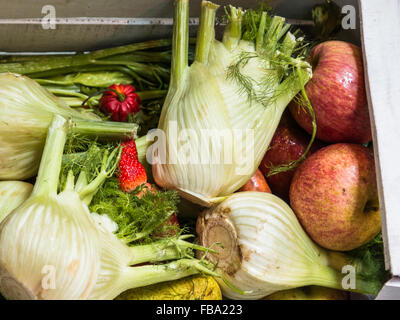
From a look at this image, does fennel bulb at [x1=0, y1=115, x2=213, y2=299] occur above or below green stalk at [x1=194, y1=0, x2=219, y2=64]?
below

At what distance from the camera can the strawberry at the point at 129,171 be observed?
4.70 feet

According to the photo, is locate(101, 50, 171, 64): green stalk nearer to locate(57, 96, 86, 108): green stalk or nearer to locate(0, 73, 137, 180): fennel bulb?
locate(57, 96, 86, 108): green stalk

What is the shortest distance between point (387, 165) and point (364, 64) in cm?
36

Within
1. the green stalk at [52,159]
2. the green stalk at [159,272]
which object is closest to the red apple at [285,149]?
the green stalk at [159,272]

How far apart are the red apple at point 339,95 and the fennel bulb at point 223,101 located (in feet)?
0.26

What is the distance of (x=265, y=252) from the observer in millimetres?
1342

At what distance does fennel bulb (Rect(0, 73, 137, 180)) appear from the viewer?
1310 millimetres

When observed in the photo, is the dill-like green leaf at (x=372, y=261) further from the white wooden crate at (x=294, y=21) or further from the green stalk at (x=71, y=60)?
the green stalk at (x=71, y=60)

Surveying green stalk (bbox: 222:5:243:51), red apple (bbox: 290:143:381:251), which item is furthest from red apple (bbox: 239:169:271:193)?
green stalk (bbox: 222:5:243:51)

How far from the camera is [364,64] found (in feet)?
4.69

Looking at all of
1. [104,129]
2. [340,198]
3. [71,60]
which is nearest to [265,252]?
[340,198]

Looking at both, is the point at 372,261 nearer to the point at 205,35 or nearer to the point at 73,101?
the point at 205,35
